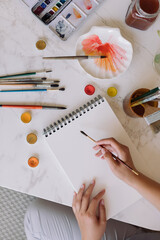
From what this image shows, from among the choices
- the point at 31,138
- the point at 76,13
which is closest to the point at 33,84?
the point at 31,138

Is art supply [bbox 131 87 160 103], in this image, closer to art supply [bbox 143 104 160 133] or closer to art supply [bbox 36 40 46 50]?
art supply [bbox 143 104 160 133]

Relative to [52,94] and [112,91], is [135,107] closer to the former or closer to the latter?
[112,91]

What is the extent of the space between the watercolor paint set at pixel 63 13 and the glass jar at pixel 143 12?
0.12 metres

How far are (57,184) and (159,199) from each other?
1.08ft

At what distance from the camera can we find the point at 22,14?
810mm

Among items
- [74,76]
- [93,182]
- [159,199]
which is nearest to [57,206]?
[93,182]

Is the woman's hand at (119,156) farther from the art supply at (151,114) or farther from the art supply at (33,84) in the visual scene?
the art supply at (33,84)

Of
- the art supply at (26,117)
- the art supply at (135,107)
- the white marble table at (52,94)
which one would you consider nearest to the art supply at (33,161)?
the white marble table at (52,94)

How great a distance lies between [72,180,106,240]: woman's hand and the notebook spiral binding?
203mm

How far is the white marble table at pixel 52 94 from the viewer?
2.53 ft

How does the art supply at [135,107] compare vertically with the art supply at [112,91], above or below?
below

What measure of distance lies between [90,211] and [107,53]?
0.53m

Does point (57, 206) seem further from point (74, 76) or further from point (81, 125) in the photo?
point (74, 76)

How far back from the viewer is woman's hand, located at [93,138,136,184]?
2.47 ft
